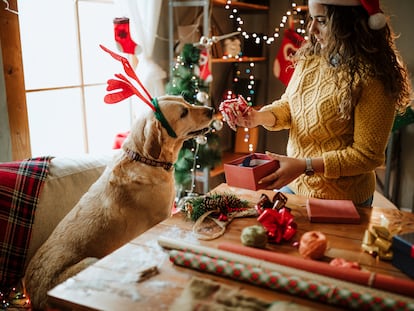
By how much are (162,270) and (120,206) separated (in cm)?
69

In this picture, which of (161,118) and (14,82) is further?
(14,82)

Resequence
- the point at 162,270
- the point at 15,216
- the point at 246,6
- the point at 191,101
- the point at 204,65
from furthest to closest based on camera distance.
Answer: the point at 246,6
the point at 204,65
the point at 191,101
the point at 15,216
the point at 162,270

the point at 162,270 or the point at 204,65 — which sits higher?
the point at 204,65

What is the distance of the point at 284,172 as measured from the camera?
4.53 feet

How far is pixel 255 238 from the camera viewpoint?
3.62 feet

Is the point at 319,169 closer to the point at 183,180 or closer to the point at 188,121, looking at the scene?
the point at 188,121

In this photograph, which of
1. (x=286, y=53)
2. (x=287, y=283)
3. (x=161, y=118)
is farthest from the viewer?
(x=286, y=53)

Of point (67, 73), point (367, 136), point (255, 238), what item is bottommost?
point (255, 238)

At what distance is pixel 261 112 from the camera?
5.71ft

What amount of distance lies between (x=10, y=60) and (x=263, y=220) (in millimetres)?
1632

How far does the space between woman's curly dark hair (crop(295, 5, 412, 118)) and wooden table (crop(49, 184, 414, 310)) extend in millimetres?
460

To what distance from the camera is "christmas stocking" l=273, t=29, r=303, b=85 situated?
3812mm

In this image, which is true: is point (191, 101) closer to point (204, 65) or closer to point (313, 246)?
point (204, 65)

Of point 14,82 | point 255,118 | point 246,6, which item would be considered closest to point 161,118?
point 255,118
